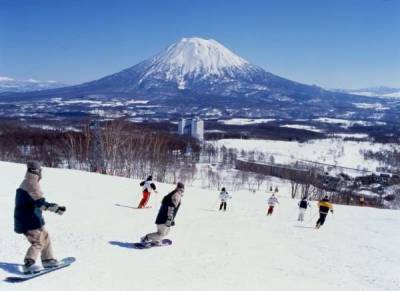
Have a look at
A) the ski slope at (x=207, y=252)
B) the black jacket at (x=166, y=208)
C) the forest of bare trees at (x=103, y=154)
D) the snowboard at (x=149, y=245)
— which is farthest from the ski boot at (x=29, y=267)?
the forest of bare trees at (x=103, y=154)

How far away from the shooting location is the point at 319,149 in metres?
120

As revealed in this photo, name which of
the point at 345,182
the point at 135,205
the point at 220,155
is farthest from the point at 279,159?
the point at 135,205

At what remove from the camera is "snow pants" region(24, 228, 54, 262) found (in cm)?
596

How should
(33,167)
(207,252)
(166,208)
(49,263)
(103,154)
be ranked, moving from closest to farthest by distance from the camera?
1. (33,167)
2. (49,263)
3. (207,252)
4. (166,208)
5. (103,154)

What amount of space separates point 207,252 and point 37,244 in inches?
121

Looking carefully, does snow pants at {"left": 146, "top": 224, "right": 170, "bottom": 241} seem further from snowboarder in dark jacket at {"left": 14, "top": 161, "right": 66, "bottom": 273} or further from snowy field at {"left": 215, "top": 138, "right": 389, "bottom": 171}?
snowy field at {"left": 215, "top": 138, "right": 389, "bottom": 171}

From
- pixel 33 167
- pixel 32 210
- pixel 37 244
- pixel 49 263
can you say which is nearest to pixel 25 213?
pixel 32 210

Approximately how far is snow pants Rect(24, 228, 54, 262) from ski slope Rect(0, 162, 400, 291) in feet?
1.10

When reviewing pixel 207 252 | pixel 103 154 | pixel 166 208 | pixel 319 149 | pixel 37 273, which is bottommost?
pixel 319 149

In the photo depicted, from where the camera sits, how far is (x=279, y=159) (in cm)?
9831

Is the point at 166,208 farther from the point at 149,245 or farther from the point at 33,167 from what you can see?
the point at 33,167

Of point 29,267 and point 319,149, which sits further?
point 319,149

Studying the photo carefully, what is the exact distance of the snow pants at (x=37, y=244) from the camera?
235 inches

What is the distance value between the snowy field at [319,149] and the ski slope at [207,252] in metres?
83.4
